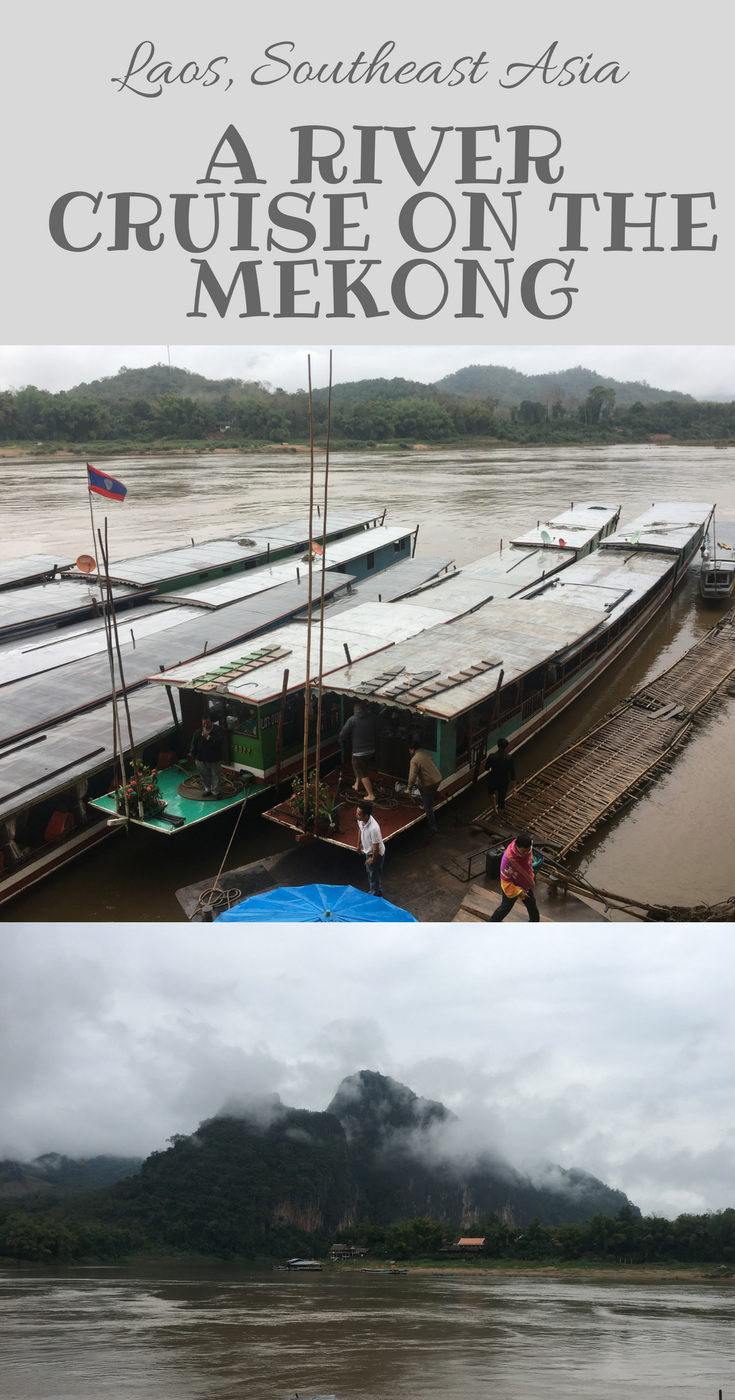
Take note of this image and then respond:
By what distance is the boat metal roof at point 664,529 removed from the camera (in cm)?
1525

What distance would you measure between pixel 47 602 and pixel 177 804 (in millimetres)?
6090

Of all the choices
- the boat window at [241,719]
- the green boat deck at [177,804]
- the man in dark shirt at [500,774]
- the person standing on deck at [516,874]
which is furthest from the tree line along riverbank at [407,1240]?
the boat window at [241,719]

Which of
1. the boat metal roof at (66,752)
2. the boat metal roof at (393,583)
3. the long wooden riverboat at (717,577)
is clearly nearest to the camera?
the boat metal roof at (66,752)

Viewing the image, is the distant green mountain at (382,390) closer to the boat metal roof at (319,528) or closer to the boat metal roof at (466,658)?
the boat metal roof at (319,528)

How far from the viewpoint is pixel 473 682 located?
748 cm

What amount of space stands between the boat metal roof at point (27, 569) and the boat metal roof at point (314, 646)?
6073 millimetres

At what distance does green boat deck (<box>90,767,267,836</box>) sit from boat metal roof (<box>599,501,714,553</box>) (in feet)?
34.3

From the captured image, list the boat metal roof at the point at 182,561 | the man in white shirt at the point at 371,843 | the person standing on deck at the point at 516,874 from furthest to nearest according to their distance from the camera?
the boat metal roof at the point at 182,561, the man in white shirt at the point at 371,843, the person standing on deck at the point at 516,874

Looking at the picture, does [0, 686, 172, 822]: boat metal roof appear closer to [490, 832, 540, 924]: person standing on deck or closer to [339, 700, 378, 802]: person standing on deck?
[339, 700, 378, 802]: person standing on deck

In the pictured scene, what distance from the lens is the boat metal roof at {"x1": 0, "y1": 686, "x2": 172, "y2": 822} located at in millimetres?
6395

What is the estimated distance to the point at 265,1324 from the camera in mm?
5062

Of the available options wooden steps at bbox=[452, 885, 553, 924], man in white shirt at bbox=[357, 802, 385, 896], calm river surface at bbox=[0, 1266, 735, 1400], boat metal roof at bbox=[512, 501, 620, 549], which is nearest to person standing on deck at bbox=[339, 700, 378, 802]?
man in white shirt at bbox=[357, 802, 385, 896]

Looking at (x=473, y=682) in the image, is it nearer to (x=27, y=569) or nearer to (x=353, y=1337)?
(x=353, y=1337)

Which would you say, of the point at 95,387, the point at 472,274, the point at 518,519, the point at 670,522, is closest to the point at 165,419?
the point at 95,387
